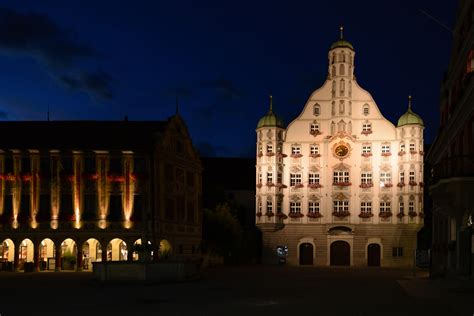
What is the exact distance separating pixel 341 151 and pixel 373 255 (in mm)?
10043

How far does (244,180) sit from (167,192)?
29047 millimetres

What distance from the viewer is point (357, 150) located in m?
70.7

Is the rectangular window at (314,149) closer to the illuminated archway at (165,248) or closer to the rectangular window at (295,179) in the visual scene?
the rectangular window at (295,179)

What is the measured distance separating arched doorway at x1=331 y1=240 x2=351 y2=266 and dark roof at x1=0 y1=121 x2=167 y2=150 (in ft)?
69.3

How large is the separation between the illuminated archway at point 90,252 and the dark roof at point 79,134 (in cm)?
700

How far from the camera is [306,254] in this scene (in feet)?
234

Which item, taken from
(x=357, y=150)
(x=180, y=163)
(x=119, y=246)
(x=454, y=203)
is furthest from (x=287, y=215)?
(x=454, y=203)

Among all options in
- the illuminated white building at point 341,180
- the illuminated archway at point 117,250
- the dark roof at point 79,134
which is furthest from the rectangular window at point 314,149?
the illuminated archway at point 117,250

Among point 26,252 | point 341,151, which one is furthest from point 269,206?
point 26,252

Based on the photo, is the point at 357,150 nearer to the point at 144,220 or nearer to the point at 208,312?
the point at 144,220

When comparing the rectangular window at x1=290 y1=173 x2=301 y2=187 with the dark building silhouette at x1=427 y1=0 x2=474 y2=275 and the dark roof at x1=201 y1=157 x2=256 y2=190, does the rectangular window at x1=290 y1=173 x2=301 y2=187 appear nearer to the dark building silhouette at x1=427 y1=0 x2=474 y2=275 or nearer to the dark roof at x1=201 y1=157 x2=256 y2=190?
the dark roof at x1=201 y1=157 x2=256 y2=190

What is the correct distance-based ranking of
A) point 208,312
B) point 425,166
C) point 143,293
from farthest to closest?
point 425,166 → point 143,293 → point 208,312

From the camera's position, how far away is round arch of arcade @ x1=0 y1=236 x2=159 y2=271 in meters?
54.8

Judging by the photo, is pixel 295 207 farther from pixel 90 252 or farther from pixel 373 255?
pixel 90 252
